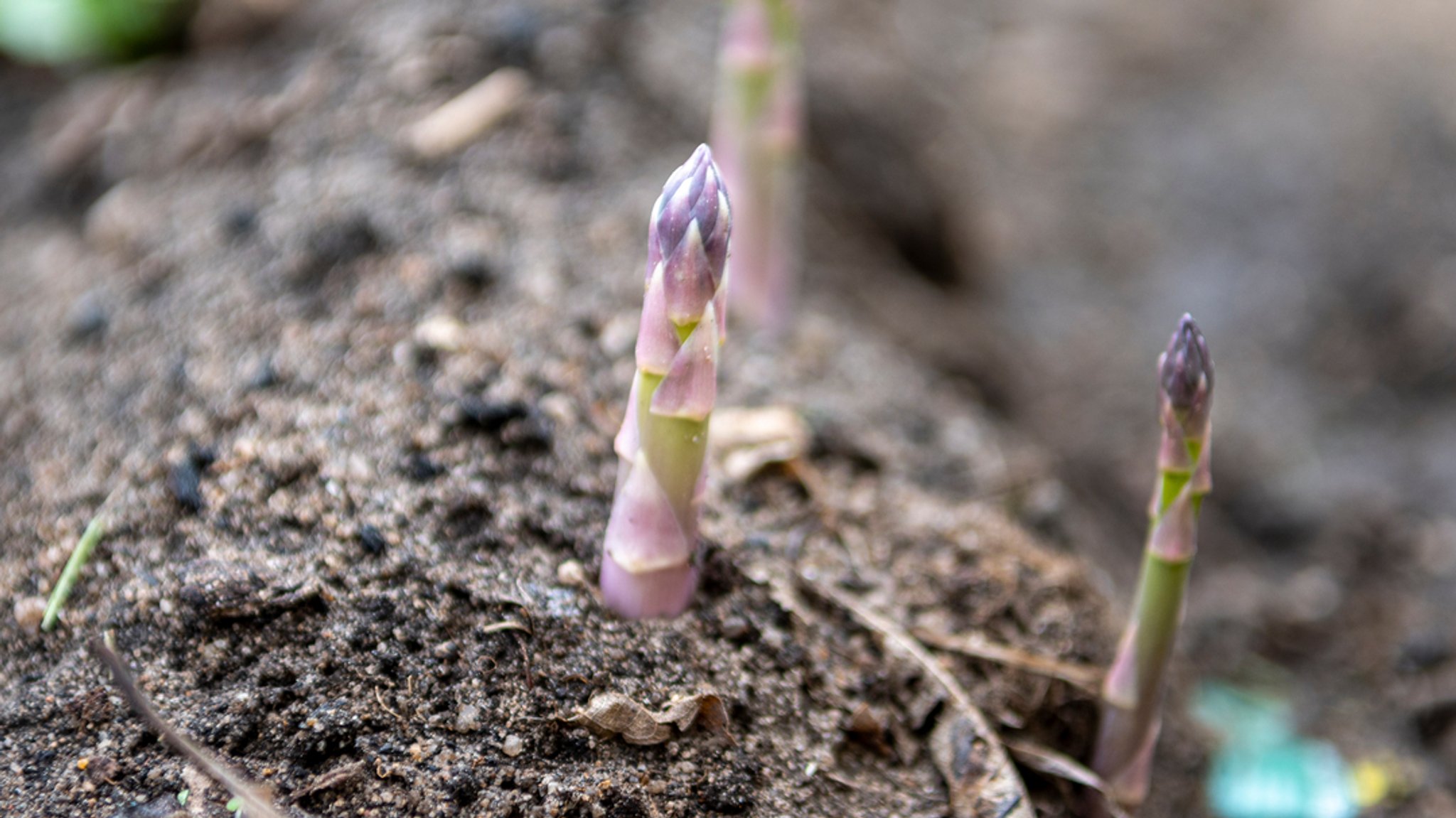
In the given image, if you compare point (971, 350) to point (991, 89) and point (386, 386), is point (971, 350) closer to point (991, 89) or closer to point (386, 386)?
point (386, 386)

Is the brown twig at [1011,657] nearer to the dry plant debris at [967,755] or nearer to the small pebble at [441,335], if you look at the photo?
the dry plant debris at [967,755]

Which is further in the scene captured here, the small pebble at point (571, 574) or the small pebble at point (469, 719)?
the small pebble at point (571, 574)

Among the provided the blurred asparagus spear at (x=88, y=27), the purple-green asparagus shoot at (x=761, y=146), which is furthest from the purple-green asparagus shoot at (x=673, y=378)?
the blurred asparagus spear at (x=88, y=27)

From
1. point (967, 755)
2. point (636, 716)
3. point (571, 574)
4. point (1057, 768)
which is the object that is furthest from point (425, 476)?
point (1057, 768)

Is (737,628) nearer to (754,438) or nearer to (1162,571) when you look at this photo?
(754,438)

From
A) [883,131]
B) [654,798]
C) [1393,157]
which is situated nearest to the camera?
[654,798]

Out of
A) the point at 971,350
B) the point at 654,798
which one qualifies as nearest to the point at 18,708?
the point at 654,798

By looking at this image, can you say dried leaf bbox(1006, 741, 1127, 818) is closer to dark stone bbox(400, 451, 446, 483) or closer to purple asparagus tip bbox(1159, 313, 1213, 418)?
purple asparagus tip bbox(1159, 313, 1213, 418)
